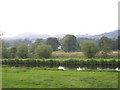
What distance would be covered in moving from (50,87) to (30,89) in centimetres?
84

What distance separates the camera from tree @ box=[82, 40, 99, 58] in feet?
96.2

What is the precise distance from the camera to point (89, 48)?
29469 millimetres

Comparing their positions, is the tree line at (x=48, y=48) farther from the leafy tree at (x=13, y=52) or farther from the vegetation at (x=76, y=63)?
the vegetation at (x=76, y=63)

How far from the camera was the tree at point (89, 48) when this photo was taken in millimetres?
29312

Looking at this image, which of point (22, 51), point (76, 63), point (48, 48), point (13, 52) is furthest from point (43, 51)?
point (76, 63)

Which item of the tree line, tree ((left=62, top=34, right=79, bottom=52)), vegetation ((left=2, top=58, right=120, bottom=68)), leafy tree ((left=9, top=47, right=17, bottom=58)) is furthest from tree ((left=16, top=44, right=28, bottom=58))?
tree ((left=62, top=34, right=79, bottom=52))

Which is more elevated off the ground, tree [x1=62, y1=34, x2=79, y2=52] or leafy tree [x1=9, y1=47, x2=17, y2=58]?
tree [x1=62, y1=34, x2=79, y2=52]

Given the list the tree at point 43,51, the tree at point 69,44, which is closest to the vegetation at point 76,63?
the tree at point 43,51

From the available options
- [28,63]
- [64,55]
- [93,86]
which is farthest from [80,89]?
[64,55]

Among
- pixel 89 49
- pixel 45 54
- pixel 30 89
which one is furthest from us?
pixel 45 54

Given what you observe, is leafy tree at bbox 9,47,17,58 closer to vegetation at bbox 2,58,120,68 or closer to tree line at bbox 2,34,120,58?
tree line at bbox 2,34,120,58

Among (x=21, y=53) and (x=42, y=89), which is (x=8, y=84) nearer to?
(x=42, y=89)

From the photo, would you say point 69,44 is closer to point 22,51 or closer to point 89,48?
point 22,51

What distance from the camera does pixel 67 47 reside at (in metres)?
44.8
